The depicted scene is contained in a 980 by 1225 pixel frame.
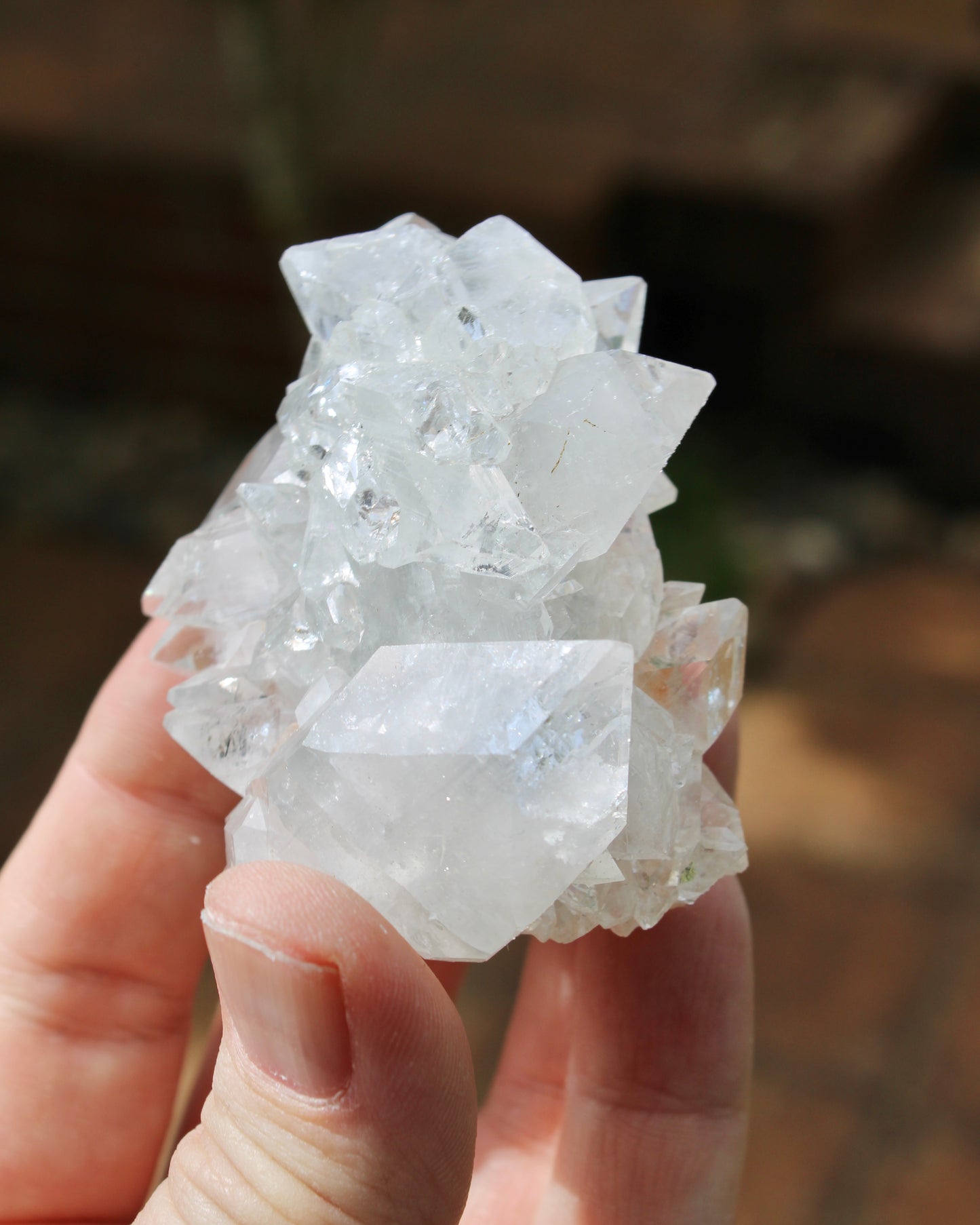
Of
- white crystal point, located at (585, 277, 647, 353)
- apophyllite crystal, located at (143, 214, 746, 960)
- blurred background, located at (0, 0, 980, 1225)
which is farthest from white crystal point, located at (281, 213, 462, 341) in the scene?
blurred background, located at (0, 0, 980, 1225)

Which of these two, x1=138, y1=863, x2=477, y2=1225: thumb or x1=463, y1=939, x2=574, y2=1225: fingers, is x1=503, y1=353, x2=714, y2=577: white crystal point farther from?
x1=463, y1=939, x2=574, y2=1225: fingers

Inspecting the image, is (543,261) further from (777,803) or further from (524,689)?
(777,803)

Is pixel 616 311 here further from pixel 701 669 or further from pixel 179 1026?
pixel 179 1026

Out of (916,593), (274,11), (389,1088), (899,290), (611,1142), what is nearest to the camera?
(389,1088)

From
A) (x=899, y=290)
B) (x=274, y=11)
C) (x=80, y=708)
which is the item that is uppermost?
(x=274, y=11)

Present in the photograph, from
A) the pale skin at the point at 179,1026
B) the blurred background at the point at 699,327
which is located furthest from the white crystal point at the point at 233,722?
the blurred background at the point at 699,327

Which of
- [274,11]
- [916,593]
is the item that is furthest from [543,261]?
[916,593]
